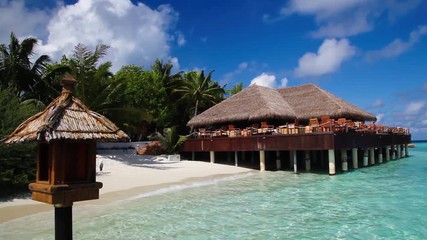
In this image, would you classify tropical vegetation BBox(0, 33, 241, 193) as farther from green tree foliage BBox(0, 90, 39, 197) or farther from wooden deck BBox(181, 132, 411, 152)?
wooden deck BBox(181, 132, 411, 152)

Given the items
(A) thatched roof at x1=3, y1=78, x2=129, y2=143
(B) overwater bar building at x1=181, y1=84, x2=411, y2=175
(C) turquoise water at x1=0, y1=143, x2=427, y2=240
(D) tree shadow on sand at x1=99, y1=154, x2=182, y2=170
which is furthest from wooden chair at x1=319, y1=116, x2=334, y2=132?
(A) thatched roof at x1=3, y1=78, x2=129, y2=143

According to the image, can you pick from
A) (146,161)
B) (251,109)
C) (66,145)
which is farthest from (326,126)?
(66,145)

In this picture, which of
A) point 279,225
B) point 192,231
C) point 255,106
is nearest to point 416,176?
point 255,106

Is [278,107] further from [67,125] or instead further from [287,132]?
[67,125]

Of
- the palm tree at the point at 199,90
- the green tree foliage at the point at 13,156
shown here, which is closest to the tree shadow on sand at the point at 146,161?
the green tree foliage at the point at 13,156

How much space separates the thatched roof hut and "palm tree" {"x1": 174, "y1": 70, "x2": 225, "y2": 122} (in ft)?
26.1

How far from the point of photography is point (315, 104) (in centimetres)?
2788

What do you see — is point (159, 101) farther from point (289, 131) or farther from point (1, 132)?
point (1, 132)

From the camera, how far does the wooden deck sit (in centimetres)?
2031

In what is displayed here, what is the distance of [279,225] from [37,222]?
684cm

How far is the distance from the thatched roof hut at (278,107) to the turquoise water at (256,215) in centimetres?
886

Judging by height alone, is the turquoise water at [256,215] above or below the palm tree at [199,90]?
below

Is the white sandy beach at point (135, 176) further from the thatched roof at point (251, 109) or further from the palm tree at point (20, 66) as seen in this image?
the palm tree at point (20, 66)

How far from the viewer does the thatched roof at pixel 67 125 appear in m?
4.17
